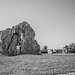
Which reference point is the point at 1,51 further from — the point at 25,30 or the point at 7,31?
the point at 25,30

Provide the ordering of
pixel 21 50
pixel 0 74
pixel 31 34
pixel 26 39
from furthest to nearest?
pixel 31 34, pixel 26 39, pixel 21 50, pixel 0 74

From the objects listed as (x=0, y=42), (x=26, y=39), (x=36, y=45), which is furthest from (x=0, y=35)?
(x=36, y=45)

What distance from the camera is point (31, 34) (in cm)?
4525

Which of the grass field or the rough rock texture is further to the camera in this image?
the rough rock texture

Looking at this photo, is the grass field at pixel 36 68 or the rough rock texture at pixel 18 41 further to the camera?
the rough rock texture at pixel 18 41

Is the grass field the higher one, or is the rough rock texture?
the rough rock texture

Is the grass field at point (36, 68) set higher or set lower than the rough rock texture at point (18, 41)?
lower

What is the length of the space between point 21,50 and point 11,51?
441 centimetres

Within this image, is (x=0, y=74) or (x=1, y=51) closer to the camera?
(x=0, y=74)

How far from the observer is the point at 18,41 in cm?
4316

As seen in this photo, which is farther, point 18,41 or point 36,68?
point 18,41

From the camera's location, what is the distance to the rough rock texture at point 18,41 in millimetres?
40281

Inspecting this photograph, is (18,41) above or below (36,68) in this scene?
above

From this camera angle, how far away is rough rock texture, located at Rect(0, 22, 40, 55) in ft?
132
